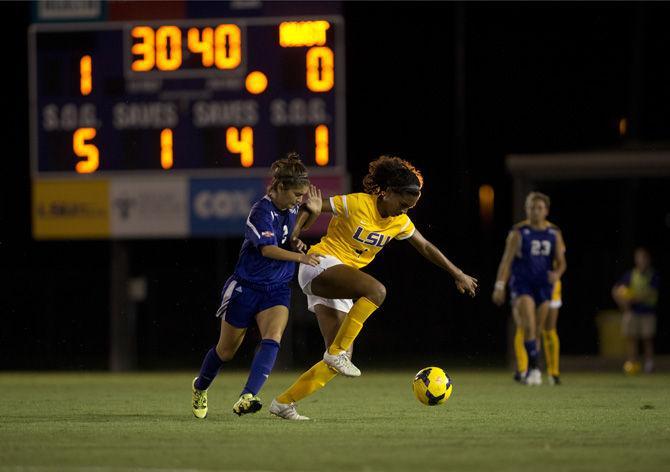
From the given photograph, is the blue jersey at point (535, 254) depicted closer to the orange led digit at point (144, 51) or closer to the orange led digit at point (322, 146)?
the orange led digit at point (322, 146)

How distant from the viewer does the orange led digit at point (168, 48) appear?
17.9 metres

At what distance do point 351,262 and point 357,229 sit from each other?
0.27 meters

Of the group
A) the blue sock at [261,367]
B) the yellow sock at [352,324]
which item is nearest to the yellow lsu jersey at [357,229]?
the yellow sock at [352,324]

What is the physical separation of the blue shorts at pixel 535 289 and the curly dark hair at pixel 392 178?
16.7 ft

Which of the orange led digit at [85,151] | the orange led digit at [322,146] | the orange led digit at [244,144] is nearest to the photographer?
the orange led digit at [322,146]

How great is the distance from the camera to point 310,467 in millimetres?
6980

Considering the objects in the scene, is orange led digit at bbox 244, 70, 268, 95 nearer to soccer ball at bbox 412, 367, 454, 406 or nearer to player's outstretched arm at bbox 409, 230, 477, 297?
player's outstretched arm at bbox 409, 230, 477, 297

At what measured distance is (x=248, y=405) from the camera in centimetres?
934

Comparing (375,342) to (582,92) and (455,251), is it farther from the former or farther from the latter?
(582,92)

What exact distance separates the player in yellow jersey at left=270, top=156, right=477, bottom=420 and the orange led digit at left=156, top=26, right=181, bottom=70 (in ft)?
28.2

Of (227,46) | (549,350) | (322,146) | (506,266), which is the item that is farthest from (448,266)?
(227,46)

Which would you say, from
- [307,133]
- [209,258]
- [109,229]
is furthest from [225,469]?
[209,258]

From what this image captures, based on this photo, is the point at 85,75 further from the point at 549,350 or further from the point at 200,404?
the point at 200,404

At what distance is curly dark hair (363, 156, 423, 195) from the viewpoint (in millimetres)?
9602
